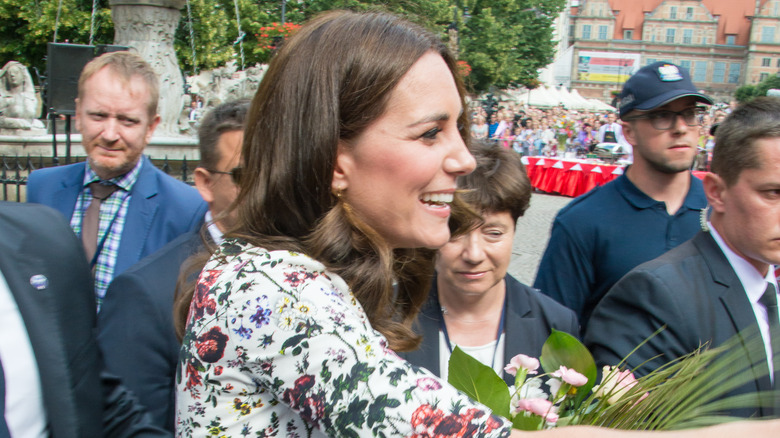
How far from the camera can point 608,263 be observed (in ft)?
9.12

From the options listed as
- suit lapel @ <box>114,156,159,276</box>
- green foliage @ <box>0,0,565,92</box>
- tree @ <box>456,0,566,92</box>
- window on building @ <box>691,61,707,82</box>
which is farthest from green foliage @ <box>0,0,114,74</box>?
window on building @ <box>691,61,707,82</box>

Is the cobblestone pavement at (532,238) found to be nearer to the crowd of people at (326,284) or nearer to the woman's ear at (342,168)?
the crowd of people at (326,284)

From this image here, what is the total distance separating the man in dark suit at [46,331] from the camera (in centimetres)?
118

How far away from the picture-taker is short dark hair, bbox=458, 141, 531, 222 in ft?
8.11

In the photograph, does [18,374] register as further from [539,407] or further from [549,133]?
[549,133]

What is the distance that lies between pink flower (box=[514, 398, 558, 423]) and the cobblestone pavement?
18.5ft

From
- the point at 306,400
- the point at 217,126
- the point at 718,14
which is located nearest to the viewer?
the point at 306,400

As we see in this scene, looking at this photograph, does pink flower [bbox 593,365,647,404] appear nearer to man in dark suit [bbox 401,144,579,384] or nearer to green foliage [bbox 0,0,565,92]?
man in dark suit [bbox 401,144,579,384]

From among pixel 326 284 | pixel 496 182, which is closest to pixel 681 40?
pixel 496 182

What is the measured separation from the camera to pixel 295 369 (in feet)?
3.27

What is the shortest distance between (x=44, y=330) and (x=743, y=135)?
78.6 inches

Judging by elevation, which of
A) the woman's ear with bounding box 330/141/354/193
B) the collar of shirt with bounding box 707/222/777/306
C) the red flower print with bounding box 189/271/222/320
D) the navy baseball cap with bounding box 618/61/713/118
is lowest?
the collar of shirt with bounding box 707/222/777/306

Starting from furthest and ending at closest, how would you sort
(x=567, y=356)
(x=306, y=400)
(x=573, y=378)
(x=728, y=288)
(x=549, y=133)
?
(x=549, y=133)
(x=728, y=288)
(x=567, y=356)
(x=573, y=378)
(x=306, y=400)

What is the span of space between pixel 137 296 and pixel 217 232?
0.50m
